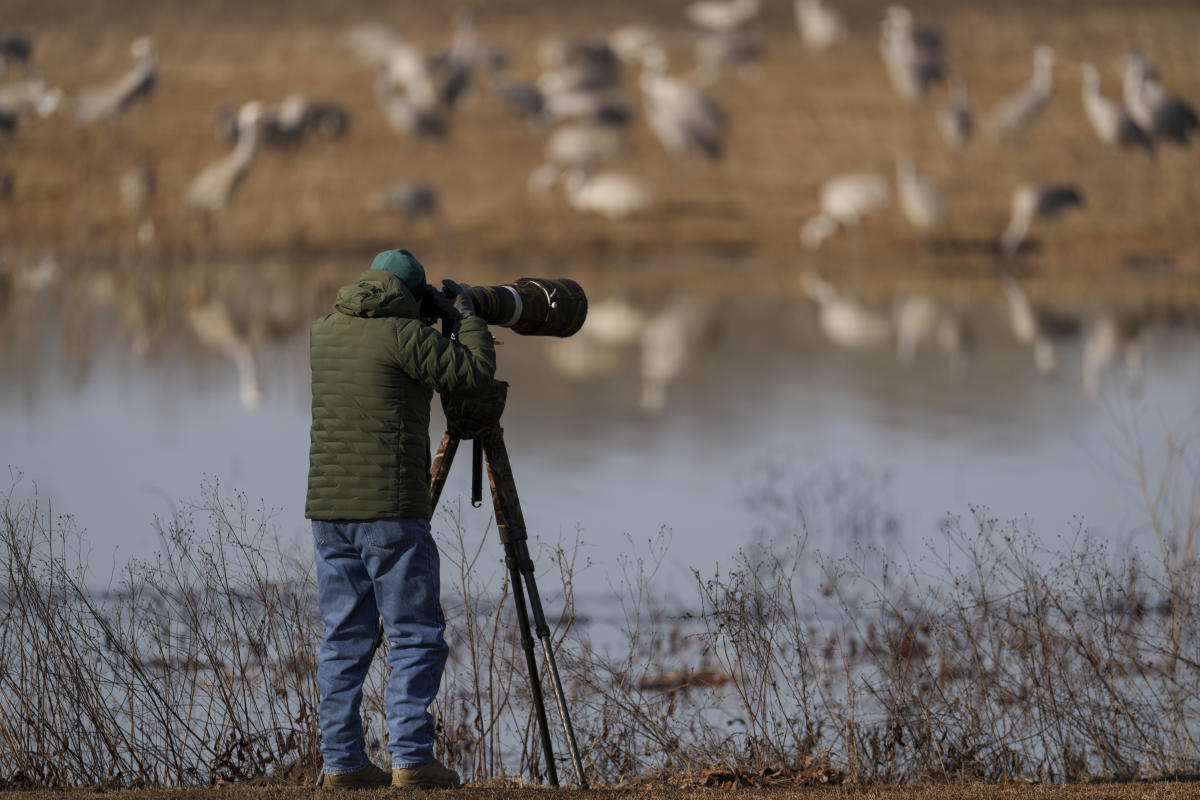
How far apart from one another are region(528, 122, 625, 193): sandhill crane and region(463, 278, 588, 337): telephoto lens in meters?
24.6

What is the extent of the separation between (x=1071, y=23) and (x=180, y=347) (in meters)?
35.0

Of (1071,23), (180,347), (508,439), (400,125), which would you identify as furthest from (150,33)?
(508,439)

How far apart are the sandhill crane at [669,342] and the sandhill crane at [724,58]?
54.9 feet

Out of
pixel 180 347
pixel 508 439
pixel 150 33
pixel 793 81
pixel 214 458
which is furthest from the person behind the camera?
pixel 150 33

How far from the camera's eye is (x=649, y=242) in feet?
88.7

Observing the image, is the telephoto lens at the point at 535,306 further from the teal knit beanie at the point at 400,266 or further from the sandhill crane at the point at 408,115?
the sandhill crane at the point at 408,115

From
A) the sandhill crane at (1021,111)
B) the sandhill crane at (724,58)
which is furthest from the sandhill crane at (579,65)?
the sandhill crane at (1021,111)

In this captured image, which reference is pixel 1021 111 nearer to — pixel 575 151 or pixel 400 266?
pixel 575 151

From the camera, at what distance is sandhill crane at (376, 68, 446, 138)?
32.7m

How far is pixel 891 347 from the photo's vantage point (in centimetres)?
1867

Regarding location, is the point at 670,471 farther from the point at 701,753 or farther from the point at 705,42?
the point at 705,42

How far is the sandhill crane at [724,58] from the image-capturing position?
38.0 meters

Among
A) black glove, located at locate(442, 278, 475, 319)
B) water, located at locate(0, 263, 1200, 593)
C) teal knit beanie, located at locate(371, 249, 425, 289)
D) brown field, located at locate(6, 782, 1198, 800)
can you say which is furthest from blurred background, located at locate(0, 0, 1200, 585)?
teal knit beanie, located at locate(371, 249, 425, 289)


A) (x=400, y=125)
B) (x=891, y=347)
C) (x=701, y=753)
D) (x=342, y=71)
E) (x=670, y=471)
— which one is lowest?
(x=701, y=753)
